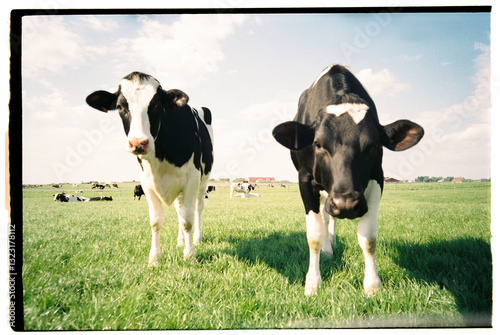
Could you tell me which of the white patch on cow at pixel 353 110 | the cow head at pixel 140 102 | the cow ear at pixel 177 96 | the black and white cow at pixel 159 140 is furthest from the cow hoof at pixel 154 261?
the white patch on cow at pixel 353 110

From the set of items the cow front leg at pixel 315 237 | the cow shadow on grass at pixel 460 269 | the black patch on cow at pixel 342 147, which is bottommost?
the cow shadow on grass at pixel 460 269

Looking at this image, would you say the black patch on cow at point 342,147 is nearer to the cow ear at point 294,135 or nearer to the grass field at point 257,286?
the cow ear at point 294,135

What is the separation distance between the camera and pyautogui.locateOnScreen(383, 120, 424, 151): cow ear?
2.45 metres

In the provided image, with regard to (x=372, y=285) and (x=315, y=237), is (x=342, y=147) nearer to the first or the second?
(x=315, y=237)

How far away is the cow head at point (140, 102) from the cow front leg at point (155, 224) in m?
1.00

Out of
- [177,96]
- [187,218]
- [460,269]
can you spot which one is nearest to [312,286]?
[460,269]

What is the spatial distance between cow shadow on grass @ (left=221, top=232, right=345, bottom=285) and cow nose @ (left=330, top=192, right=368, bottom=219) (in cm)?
107

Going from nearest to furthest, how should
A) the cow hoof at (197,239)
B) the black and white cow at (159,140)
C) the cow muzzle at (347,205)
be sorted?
the cow muzzle at (347,205)
the black and white cow at (159,140)
the cow hoof at (197,239)

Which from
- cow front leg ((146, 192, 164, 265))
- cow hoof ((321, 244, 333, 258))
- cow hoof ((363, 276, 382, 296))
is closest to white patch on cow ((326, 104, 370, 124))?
cow hoof ((363, 276, 382, 296))

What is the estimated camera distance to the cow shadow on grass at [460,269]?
89.5 inches

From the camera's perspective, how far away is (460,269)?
274 cm

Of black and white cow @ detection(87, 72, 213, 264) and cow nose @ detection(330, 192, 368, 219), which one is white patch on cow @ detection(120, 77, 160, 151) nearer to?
black and white cow @ detection(87, 72, 213, 264)

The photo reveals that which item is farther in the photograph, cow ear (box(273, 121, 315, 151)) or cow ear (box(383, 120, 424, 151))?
cow ear (box(273, 121, 315, 151))

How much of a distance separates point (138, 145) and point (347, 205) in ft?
6.21
